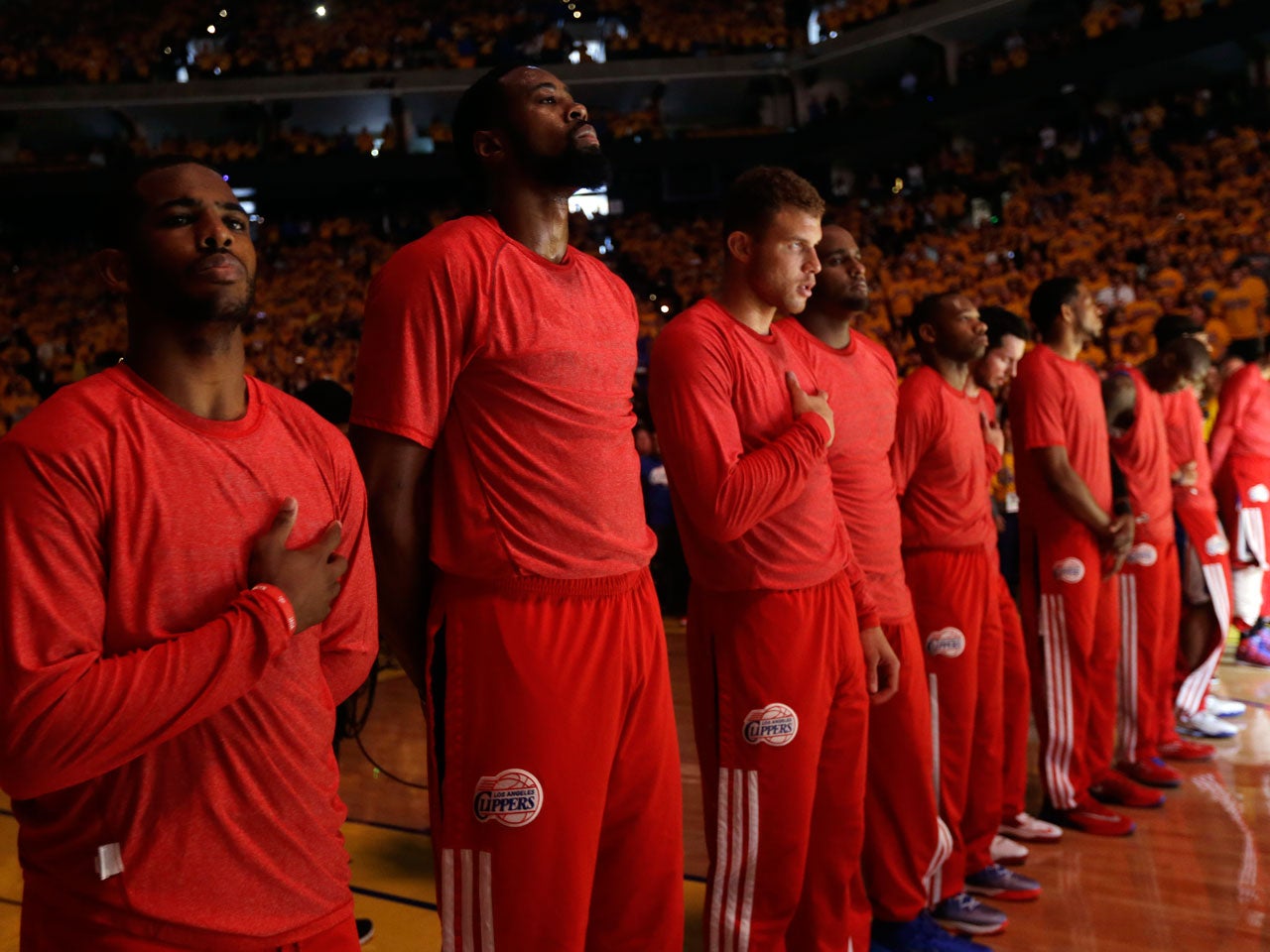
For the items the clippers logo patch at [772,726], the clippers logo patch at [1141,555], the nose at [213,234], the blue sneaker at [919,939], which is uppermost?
the nose at [213,234]

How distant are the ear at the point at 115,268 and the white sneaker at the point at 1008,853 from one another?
327 cm

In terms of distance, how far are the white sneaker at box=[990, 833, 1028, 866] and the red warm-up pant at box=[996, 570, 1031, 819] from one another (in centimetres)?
13

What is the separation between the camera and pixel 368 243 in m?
21.2

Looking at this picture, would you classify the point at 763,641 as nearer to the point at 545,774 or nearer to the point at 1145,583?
the point at 545,774

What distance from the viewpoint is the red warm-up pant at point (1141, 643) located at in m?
4.48

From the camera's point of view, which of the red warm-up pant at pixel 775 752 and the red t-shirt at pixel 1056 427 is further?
the red t-shirt at pixel 1056 427

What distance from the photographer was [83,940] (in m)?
1.33

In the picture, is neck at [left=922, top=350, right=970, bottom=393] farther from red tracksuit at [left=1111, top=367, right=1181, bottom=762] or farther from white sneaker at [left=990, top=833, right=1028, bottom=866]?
white sneaker at [left=990, top=833, right=1028, bottom=866]

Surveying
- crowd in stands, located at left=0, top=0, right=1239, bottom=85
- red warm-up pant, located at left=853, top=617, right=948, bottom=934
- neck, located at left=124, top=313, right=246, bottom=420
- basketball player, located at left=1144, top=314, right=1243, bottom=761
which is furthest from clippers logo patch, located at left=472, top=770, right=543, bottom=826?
crowd in stands, located at left=0, top=0, right=1239, bottom=85

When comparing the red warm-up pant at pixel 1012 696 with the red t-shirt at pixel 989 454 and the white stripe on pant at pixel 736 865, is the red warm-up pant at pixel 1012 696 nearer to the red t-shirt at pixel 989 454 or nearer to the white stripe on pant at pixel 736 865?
the red t-shirt at pixel 989 454

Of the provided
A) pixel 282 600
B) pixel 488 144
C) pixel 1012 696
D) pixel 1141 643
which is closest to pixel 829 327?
pixel 488 144

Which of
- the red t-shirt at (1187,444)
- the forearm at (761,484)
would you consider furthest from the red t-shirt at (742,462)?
the red t-shirt at (1187,444)

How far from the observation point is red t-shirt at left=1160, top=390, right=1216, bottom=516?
5266 mm

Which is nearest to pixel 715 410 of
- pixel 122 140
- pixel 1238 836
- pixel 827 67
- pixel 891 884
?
pixel 891 884
